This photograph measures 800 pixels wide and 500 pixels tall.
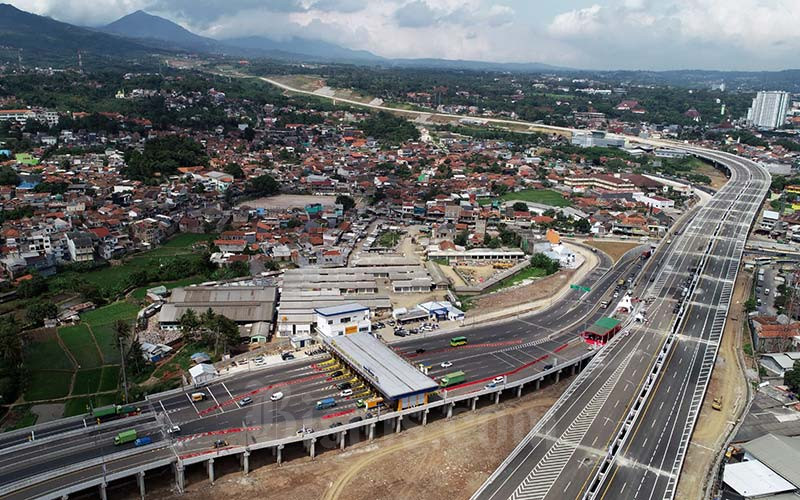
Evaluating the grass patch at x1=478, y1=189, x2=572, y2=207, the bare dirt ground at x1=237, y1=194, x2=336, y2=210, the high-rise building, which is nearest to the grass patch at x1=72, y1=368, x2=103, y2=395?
the bare dirt ground at x1=237, y1=194, x2=336, y2=210

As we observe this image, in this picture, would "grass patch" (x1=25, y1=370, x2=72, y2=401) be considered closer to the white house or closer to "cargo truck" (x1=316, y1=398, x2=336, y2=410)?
"cargo truck" (x1=316, y1=398, x2=336, y2=410)

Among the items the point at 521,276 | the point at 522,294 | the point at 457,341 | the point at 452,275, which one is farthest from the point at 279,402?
the point at 521,276

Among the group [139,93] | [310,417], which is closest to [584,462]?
[310,417]

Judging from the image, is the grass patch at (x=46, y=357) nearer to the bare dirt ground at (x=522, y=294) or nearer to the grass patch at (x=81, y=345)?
the grass patch at (x=81, y=345)

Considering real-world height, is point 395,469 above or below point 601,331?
below

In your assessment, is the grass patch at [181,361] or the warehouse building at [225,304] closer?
the grass patch at [181,361]

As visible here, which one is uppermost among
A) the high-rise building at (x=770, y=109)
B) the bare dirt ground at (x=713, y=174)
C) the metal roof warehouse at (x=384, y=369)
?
the high-rise building at (x=770, y=109)

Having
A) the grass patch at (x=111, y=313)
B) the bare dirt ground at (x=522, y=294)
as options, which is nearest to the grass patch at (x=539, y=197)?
the bare dirt ground at (x=522, y=294)

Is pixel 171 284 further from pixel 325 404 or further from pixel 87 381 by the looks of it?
pixel 325 404
